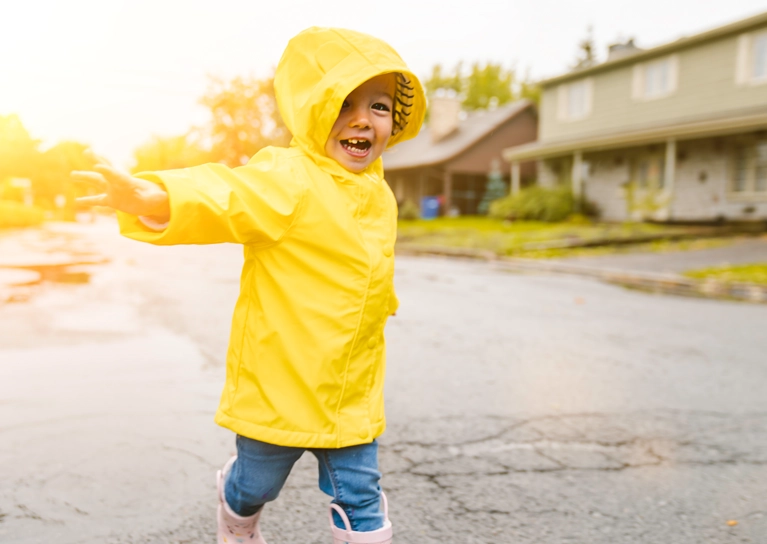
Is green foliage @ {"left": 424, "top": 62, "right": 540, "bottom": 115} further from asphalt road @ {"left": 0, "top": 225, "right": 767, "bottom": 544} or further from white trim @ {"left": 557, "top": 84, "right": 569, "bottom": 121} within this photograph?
asphalt road @ {"left": 0, "top": 225, "right": 767, "bottom": 544}

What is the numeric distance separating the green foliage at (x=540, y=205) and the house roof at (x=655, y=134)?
155 cm

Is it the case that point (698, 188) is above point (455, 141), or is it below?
below

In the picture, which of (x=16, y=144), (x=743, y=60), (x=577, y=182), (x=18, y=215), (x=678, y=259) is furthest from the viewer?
(x=577, y=182)

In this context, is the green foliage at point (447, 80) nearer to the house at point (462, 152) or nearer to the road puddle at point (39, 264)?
the house at point (462, 152)

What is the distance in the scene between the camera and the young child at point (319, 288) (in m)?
1.89

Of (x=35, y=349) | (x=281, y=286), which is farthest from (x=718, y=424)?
(x=35, y=349)

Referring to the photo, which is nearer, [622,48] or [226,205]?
[226,205]

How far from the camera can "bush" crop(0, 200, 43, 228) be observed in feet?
61.7

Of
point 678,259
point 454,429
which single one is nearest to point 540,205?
point 678,259

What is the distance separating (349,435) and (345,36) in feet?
3.62

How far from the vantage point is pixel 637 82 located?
2286 centimetres

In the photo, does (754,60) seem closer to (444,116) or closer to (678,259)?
(678,259)

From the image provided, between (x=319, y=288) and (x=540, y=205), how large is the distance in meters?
A: 22.4

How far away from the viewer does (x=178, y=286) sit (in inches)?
343
